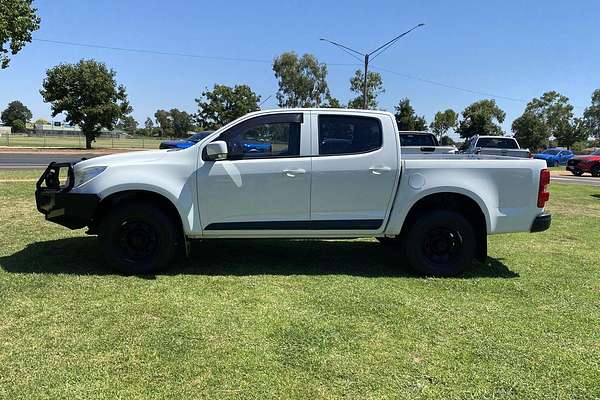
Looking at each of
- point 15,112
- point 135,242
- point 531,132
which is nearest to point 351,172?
point 135,242

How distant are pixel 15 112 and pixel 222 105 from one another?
117575 mm

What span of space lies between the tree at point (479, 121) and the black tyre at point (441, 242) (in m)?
57.3

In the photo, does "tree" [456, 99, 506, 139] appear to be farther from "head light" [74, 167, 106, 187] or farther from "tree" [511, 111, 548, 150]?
"head light" [74, 167, 106, 187]

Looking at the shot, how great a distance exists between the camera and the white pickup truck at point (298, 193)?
563cm

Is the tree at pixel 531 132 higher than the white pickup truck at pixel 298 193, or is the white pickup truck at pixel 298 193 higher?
the tree at pixel 531 132

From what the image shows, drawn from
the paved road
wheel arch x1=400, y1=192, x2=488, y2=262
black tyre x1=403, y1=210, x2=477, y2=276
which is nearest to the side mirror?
wheel arch x1=400, y1=192, x2=488, y2=262

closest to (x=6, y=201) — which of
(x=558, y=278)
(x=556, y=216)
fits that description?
(x=558, y=278)

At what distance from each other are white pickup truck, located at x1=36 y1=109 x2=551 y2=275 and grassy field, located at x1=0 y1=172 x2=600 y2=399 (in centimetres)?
45

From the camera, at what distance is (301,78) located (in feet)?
249

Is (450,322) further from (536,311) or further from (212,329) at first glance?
(212,329)

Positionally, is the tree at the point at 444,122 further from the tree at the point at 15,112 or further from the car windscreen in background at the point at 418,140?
the tree at the point at 15,112

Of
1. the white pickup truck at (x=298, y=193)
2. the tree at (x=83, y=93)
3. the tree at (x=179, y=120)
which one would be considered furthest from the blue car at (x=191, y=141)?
the tree at (x=179, y=120)

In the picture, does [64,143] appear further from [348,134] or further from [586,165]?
[348,134]

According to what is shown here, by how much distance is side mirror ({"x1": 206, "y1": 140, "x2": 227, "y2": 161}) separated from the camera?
5484mm
